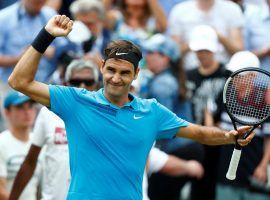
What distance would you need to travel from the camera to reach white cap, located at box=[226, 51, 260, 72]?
9109mm

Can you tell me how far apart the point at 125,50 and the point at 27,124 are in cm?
268

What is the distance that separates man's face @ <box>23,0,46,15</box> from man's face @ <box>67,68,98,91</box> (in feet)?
7.38

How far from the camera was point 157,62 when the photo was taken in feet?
33.3

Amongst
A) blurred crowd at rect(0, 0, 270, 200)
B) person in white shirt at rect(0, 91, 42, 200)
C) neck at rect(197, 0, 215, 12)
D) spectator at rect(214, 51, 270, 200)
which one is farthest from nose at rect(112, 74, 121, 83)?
neck at rect(197, 0, 215, 12)

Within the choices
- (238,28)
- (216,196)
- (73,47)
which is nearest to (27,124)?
(73,47)

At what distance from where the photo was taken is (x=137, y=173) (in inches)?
236

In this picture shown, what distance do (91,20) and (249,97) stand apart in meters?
3.36

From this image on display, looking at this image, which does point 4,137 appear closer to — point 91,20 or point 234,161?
point 91,20

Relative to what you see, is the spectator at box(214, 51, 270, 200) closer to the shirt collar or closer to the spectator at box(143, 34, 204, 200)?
the spectator at box(143, 34, 204, 200)

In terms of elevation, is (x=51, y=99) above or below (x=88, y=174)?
above

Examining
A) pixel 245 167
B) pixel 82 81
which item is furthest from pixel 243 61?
pixel 82 81

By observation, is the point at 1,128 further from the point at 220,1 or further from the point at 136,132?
the point at 136,132

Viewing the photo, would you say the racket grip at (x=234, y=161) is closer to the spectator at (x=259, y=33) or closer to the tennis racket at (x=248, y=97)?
the tennis racket at (x=248, y=97)

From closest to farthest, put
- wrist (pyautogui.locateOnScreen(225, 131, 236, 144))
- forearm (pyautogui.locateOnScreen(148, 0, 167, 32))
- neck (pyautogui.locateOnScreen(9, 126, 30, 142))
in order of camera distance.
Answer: wrist (pyautogui.locateOnScreen(225, 131, 236, 144)), neck (pyautogui.locateOnScreen(9, 126, 30, 142)), forearm (pyautogui.locateOnScreen(148, 0, 167, 32))
